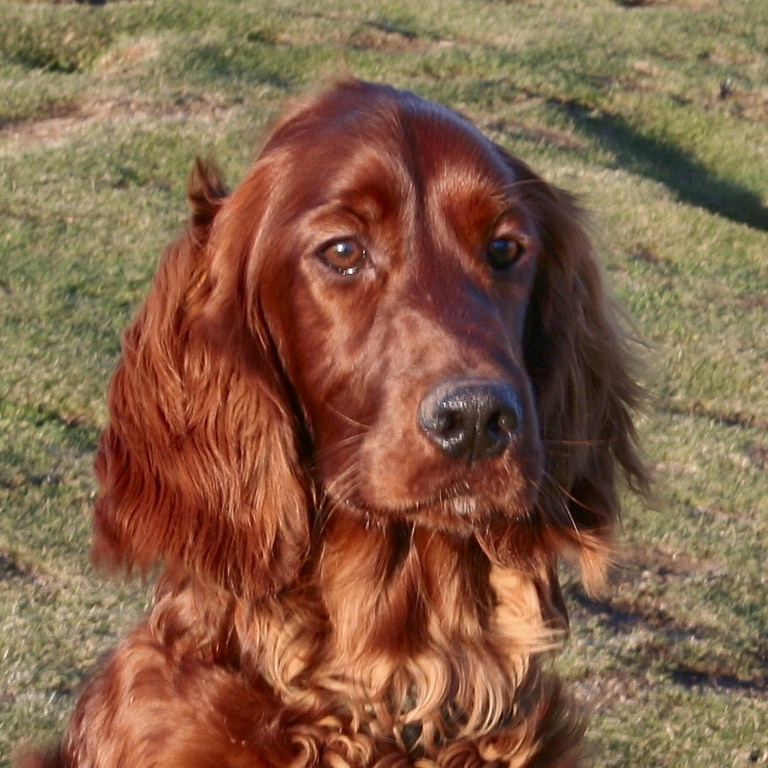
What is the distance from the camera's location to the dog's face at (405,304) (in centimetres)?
281

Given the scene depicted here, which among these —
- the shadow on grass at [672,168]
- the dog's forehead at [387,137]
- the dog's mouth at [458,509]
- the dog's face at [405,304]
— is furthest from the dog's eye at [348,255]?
the shadow on grass at [672,168]

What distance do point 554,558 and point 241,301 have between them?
92 centimetres

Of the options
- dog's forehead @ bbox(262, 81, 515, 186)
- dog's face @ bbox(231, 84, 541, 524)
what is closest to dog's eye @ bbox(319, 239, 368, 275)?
dog's face @ bbox(231, 84, 541, 524)

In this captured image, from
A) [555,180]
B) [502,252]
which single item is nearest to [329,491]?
[502,252]

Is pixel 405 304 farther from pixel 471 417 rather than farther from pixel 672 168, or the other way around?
pixel 672 168

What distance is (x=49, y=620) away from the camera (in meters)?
5.24

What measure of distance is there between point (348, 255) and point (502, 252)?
36cm

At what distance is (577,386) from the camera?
342cm

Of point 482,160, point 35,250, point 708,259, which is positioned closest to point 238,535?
point 482,160

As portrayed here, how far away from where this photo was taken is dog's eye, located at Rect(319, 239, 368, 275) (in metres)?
3.06

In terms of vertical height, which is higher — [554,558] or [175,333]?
[175,333]

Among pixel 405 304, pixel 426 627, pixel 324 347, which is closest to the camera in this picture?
pixel 405 304

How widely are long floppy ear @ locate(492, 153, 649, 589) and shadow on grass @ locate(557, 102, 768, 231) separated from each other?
356 inches

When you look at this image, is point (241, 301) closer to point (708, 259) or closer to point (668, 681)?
point (668, 681)
